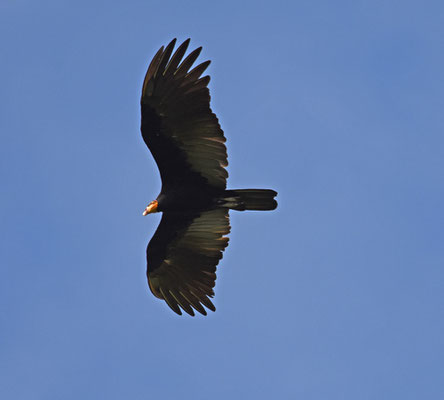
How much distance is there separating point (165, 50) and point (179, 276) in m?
4.22

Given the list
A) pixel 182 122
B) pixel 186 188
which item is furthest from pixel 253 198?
pixel 182 122

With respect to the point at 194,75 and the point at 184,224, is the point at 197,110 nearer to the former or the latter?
the point at 194,75

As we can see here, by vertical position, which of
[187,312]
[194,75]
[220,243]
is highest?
[194,75]

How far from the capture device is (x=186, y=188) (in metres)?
16.0

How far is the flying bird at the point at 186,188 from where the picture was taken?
15.0m

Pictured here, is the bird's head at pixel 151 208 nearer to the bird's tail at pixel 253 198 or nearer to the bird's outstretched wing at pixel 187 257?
the bird's outstretched wing at pixel 187 257

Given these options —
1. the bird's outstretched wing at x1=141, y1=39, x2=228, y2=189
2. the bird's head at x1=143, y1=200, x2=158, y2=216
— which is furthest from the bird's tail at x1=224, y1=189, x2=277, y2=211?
the bird's head at x1=143, y1=200, x2=158, y2=216

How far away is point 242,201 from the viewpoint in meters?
15.6

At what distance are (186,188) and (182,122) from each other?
1.33 meters

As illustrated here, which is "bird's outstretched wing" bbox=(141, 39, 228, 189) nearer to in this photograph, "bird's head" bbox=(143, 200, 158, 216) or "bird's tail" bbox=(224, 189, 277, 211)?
"bird's tail" bbox=(224, 189, 277, 211)

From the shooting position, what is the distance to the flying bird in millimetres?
14969

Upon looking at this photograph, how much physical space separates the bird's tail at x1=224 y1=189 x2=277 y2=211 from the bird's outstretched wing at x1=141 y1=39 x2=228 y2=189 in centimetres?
32

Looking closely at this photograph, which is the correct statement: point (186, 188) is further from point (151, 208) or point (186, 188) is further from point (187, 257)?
point (187, 257)

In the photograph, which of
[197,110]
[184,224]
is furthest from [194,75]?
[184,224]
